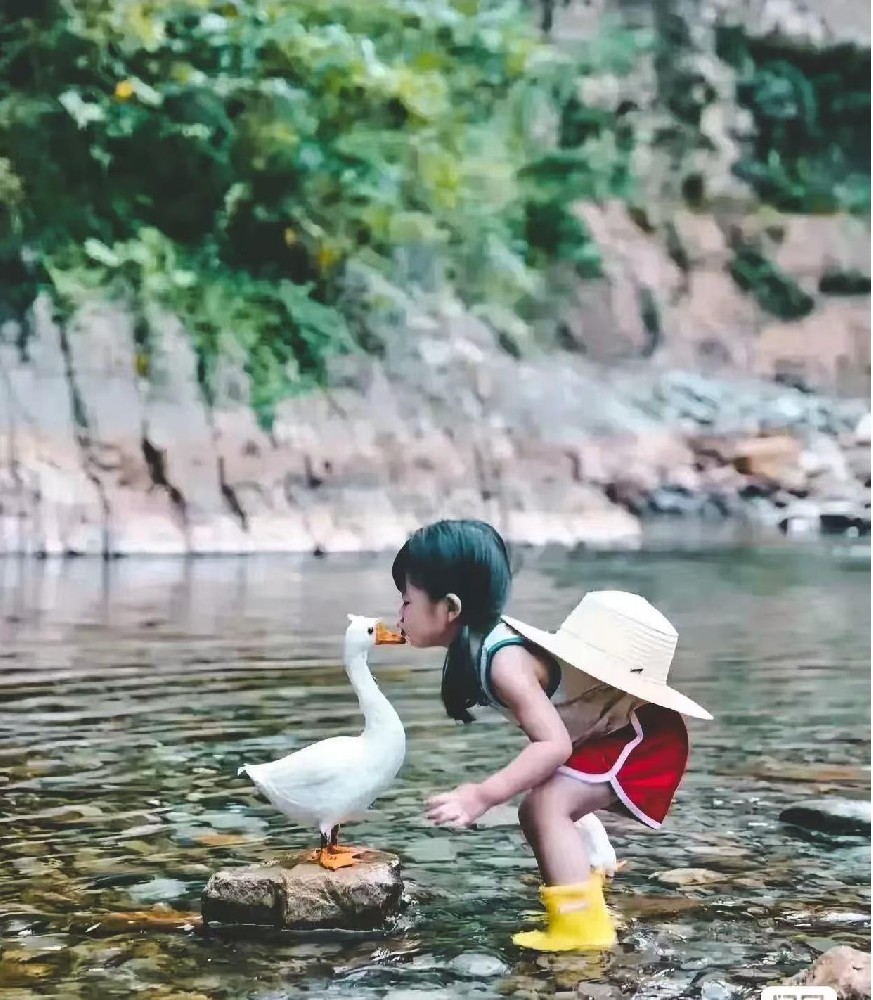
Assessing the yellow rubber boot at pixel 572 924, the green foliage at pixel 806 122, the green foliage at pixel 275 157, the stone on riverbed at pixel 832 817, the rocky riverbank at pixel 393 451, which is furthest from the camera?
the green foliage at pixel 806 122

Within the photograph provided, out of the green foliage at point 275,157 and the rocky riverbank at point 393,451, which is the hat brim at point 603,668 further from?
the green foliage at point 275,157

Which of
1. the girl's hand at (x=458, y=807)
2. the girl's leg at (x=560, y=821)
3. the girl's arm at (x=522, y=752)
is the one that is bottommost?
the girl's leg at (x=560, y=821)

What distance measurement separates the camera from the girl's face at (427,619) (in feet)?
3.97

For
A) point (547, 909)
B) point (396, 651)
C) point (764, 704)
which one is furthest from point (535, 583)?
point (547, 909)

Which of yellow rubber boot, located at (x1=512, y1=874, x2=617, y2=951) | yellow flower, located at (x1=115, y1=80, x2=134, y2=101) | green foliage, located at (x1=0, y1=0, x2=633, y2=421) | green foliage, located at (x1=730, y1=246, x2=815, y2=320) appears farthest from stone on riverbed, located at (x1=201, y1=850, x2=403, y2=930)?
green foliage, located at (x1=730, y1=246, x2=815, y2=320)

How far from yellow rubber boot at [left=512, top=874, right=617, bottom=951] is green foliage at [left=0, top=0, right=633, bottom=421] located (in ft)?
12.1

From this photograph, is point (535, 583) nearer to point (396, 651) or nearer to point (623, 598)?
point (396, 651)

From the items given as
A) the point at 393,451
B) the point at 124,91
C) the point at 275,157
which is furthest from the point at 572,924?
the point at 275,157

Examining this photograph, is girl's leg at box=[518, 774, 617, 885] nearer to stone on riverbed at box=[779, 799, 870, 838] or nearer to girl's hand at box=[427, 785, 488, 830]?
girl's hand at box=[427, 785, 488, 830]

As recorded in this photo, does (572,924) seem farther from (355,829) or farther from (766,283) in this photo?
(766,283)

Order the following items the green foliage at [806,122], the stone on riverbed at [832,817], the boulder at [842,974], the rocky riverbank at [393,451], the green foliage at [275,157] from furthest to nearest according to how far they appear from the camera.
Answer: the green foliage at [806,122], the green foliage at [275,157], the rocky riverbank at [393,451], the stone on riverbed at [832,817], the boulder at [842,974]

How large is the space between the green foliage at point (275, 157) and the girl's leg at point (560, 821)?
11.9 feet

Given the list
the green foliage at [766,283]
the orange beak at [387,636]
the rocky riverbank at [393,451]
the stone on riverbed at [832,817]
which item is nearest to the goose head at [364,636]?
the orange beak at [387,636]

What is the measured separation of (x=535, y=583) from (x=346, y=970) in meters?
2.34
